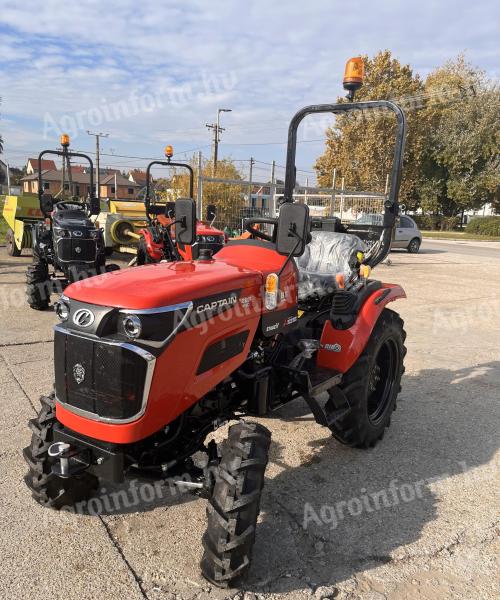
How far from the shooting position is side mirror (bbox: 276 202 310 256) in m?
2.47

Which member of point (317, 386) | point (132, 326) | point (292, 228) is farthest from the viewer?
point (317, 386)

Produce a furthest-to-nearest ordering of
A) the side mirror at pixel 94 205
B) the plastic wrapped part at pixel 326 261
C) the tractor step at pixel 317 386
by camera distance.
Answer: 1. the side mirror at pixel 94 205
2. the plastic wrapped part at pixel 326 261
3. the tractor step at pixel 317 386

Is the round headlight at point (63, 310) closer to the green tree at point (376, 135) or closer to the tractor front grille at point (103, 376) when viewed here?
the tractor front grille at point (103, 376)

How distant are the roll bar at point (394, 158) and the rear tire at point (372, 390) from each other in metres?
0.52

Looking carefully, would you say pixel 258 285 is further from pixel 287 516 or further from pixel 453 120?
pixel 453 120

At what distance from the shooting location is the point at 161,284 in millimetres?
2252

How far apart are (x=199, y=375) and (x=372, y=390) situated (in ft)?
6.19

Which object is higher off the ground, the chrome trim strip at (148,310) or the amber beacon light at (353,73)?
the amber beacon light at (353,73)

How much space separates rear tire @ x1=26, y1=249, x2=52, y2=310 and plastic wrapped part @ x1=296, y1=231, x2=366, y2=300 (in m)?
4.46

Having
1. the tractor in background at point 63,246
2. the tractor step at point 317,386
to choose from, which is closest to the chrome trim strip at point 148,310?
the tractor step at point 317,386

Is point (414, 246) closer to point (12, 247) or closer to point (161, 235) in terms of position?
point (161, 235)

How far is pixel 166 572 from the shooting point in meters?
2.28

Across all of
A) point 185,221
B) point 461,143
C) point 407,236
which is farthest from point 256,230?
point 461,143

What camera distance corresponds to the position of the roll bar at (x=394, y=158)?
346cm
